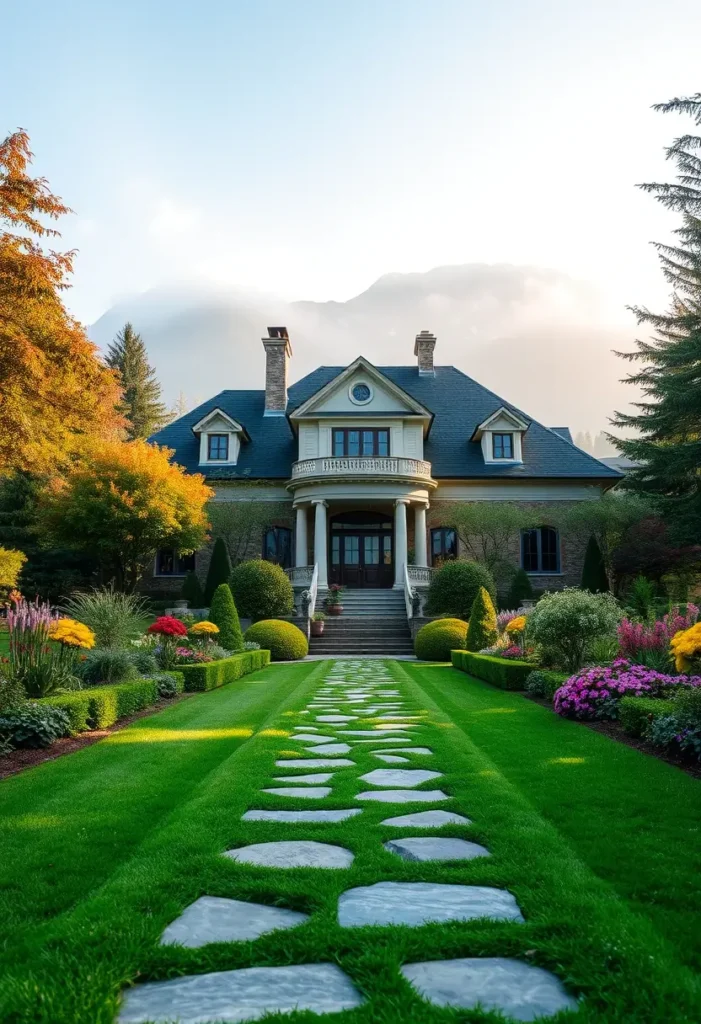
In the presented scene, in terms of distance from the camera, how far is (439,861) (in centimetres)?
342

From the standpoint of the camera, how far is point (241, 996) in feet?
7.21

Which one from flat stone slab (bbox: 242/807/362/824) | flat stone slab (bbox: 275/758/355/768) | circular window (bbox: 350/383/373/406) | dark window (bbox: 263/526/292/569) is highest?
circular window (bbox: 350/383/373/406)

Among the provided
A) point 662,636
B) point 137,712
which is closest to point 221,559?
point 137,712

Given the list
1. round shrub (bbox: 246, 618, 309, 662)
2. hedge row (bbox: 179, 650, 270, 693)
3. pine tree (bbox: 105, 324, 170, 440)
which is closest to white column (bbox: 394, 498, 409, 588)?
round shrub (bbox: 246, 618, 309, 662)

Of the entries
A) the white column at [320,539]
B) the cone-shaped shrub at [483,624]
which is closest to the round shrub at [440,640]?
the cone-shaped shrub at [483,624]

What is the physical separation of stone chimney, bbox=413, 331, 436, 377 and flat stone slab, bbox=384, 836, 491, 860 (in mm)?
30335

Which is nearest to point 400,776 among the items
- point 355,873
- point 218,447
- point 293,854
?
point 293,854

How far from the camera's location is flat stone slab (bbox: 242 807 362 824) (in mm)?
4211

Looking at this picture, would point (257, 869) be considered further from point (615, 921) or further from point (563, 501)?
point (563, 501)

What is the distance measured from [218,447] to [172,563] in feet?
17.2

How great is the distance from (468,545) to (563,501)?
14.2 ft

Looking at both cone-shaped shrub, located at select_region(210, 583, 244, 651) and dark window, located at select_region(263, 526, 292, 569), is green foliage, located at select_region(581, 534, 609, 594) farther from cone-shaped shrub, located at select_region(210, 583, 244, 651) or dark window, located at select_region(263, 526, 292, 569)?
cone-shaped shrub, located at select_region(210, 583, 244, 651)

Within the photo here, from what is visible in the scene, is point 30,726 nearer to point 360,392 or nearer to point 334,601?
point 334,601

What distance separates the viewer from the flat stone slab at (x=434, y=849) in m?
3.52
